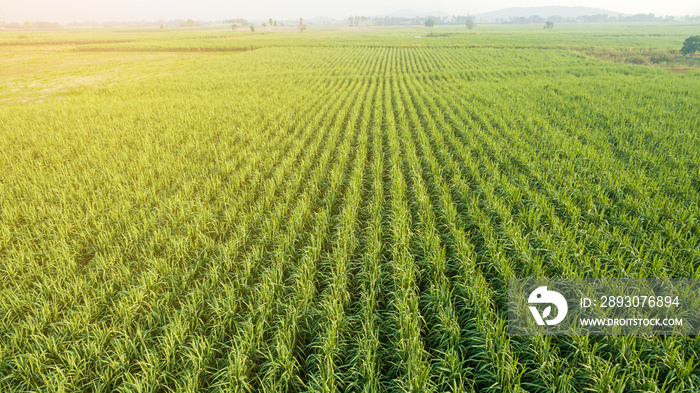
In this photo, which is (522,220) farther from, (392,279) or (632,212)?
(392,279)

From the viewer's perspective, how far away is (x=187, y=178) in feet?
27.0

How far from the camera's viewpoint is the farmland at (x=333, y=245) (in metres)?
3.22

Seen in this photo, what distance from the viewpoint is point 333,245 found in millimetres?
5406

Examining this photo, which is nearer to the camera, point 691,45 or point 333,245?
point 333,245

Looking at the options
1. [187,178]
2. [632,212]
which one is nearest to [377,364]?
[632,212]

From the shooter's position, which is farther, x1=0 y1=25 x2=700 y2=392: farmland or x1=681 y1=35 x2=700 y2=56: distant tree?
x1=681 y1=35 x2=700 y2=56: distant tree

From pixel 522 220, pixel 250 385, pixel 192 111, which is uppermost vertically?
pixel 192 111

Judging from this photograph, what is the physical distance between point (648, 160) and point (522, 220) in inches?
214

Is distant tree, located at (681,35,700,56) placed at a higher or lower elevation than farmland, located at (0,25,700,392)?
higher

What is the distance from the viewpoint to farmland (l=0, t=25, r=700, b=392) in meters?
3.22

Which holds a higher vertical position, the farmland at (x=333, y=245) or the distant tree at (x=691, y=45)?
the distant tree at (x=691, y=45)

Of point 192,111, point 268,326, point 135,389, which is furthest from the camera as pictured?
point 192,111

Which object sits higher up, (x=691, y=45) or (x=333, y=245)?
(x=691, y=45)

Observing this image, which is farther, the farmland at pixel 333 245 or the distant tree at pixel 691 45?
the distant tree at pixel 691 45
